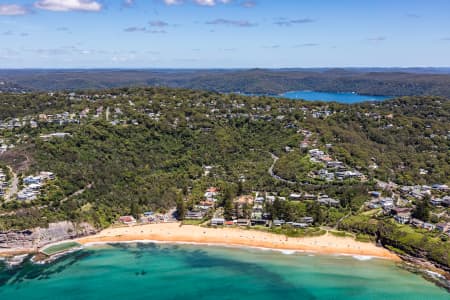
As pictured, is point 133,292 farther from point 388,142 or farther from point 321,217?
point 388,142

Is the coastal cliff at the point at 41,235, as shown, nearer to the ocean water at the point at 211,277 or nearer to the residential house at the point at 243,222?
the ocean water at the point at 211,277

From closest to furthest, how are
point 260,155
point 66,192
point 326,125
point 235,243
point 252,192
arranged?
point 235,243
point 66,192
point 252,192
point 260,155
point 326,125

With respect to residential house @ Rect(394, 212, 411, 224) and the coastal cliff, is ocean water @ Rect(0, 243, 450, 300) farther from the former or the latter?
residential house @ Rect(394, 212, 411, 224)

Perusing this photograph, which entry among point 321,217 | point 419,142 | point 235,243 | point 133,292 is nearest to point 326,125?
point 419,142

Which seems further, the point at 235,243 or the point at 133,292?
the point at 235,243

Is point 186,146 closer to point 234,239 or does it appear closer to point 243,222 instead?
point 243,222

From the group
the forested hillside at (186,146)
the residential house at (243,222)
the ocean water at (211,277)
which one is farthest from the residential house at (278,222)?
the forested hillside at (186,146)

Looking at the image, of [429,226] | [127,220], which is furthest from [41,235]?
[429,226]
